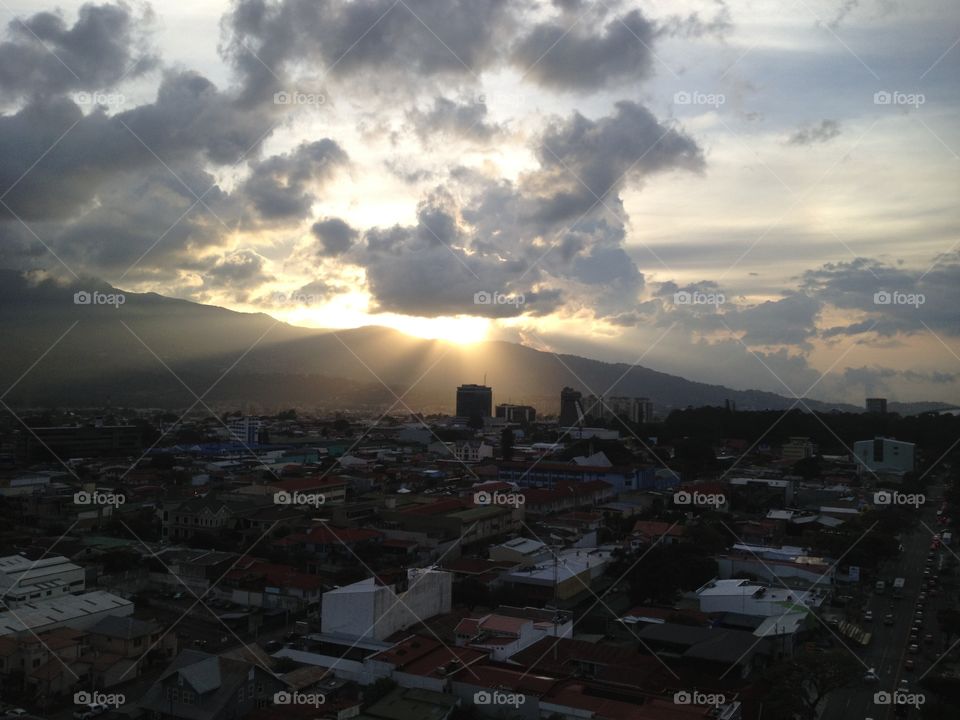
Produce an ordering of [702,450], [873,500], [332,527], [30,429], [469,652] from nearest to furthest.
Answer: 1. [469,652]
2. [332,527]
3. [873,500]
4. [702,450]
5. [30,429]

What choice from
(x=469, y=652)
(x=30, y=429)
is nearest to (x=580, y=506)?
(x=469, y=652)

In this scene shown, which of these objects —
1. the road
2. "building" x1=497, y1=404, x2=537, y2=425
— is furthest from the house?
"building" x1=497, y1=404, x2=537, y2=425

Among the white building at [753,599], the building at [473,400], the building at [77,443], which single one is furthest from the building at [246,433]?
the white building at [753,599]

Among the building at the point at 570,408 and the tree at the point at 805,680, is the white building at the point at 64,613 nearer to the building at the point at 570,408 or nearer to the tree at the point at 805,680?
the tree at the point at 805,680

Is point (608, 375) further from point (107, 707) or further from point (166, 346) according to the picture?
point (107, 707)

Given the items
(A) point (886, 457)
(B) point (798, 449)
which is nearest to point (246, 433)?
(B) point (798, 449)

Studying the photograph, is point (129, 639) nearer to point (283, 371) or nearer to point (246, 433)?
point (246, 433)
